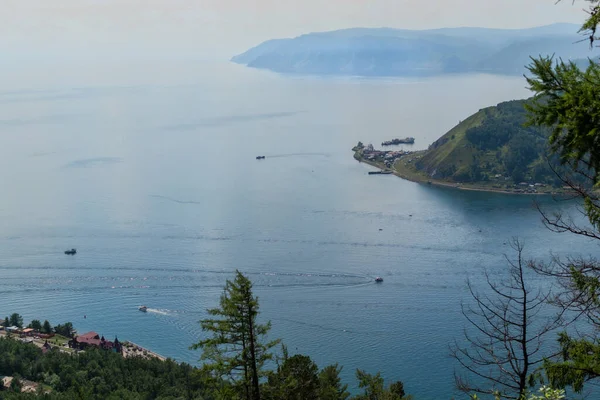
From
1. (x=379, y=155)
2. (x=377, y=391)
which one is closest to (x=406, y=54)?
(x=379, y=155)

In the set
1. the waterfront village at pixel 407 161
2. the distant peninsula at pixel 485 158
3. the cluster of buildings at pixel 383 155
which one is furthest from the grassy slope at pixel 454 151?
the cluster of buildings at pixel 383 155

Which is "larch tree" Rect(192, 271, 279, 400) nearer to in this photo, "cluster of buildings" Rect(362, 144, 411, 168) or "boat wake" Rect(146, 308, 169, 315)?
"boat wake" Rect(146, 308, 169, 315)

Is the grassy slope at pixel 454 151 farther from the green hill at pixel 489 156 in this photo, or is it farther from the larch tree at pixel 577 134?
the larch tree at pixel 577 134

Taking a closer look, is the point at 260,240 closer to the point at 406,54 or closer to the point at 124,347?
the point at 124,347

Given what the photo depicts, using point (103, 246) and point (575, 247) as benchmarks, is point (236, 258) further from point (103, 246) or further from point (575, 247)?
point (575, 247)

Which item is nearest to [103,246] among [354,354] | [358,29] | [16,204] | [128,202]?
[128,202]
